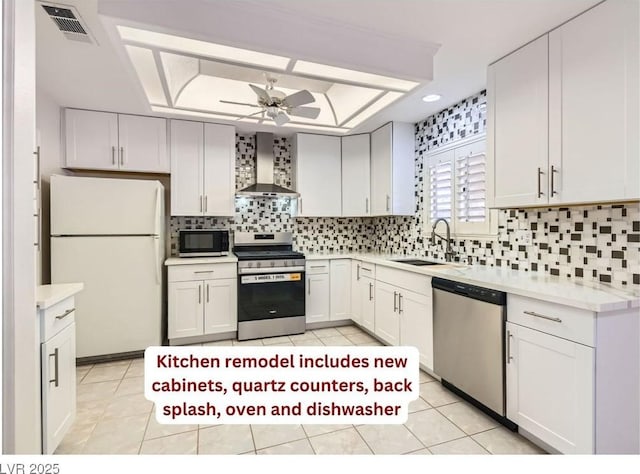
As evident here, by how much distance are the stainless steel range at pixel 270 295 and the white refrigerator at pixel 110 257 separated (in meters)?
0.80

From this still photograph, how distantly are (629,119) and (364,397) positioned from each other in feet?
7.14

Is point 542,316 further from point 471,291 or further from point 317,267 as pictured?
point 317,267

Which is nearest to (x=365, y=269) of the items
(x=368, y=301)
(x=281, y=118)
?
(x=368, y=301)

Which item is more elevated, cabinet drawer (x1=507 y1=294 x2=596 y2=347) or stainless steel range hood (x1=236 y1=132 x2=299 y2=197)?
stainless steel range hood (x1=236 y1=132 x2=299 y2=197)

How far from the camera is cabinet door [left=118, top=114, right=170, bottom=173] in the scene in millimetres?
3340

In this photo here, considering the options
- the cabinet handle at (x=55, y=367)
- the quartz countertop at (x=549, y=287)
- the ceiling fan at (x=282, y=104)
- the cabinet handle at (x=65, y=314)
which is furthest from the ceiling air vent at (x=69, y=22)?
the quartz countertop at (x=549, y=287)

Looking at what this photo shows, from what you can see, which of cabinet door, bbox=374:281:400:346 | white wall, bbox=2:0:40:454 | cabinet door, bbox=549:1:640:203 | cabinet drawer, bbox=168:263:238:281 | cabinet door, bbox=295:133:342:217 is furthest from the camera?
cabinet door, bbox=295:133:342:217

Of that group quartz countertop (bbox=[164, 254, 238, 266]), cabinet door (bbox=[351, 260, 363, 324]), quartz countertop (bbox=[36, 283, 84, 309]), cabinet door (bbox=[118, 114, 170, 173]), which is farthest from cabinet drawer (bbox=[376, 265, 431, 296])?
cabinet door (bbox=[118, 114, 170, 173])

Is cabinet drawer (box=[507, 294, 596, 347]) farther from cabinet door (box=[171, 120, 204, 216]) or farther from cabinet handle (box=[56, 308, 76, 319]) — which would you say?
cabinet door (box=[171, 120, 204, 216])

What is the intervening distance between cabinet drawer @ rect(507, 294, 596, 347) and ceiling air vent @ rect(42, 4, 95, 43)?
9.57 ft

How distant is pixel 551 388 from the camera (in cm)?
170

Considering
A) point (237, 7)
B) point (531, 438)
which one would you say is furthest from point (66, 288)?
point (531, 438)

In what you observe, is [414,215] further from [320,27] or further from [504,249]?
[320,27]
